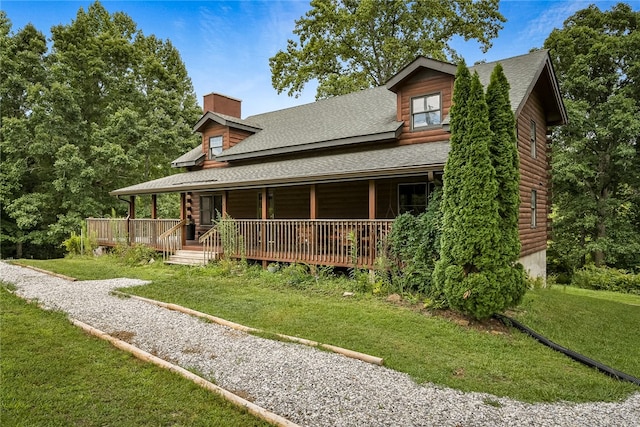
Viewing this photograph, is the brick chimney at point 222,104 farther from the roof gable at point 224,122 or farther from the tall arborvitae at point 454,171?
the tall arborvitae at point 454,171

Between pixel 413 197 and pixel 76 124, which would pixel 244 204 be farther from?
pixel 76 124

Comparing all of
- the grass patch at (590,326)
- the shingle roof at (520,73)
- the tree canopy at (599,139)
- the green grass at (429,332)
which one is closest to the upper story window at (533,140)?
the shingle roof at (520,73)

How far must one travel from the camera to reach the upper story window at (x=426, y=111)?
38.3 ft

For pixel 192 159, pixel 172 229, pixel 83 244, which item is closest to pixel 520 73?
pixel 172 229

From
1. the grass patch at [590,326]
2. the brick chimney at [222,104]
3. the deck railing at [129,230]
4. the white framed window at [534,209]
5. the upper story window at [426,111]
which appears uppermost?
the brick chimney at [222,104]

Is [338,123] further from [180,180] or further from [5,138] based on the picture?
[5,138]

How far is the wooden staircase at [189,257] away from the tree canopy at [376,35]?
1584 centimetres

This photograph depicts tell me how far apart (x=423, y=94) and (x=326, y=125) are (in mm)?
4192

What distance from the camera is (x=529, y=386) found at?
4.38 meters

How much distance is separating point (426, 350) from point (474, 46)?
2674 centimetres

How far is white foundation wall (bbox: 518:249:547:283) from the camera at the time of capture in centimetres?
1175

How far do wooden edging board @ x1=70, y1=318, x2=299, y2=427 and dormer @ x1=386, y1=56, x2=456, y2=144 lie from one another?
941 cm

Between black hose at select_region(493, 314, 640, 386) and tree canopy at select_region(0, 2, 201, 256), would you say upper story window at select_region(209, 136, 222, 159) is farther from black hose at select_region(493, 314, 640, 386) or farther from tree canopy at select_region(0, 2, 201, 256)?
black hose at select_region(493, 314, 640, 386)

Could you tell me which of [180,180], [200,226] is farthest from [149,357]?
[200,226]
